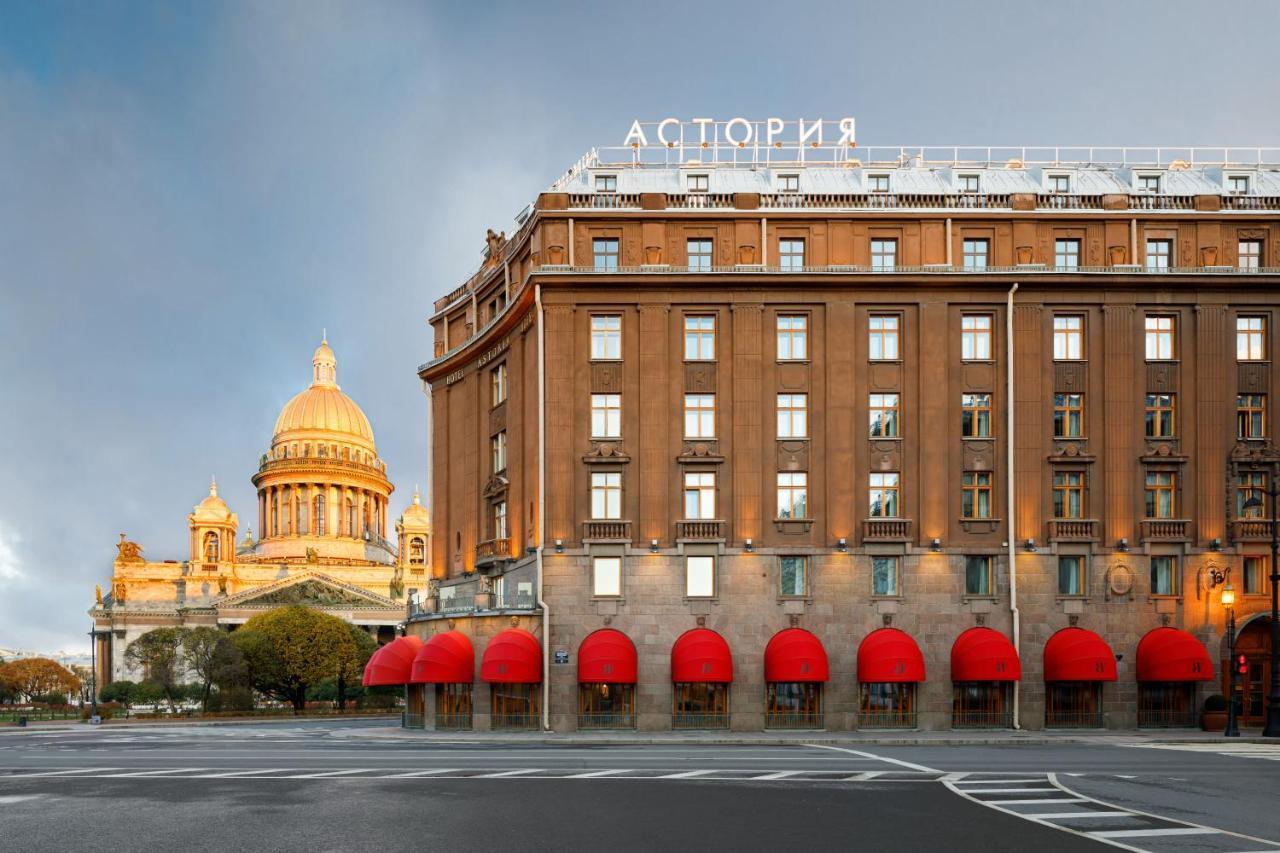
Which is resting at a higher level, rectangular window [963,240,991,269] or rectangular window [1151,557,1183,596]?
rectangular window [963,240,991,269]

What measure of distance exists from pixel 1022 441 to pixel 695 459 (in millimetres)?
13981

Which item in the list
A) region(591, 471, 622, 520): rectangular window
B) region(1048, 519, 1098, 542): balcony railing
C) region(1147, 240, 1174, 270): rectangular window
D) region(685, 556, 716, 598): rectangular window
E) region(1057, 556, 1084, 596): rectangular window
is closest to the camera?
region(685, 556, 716, 598): rectangular window

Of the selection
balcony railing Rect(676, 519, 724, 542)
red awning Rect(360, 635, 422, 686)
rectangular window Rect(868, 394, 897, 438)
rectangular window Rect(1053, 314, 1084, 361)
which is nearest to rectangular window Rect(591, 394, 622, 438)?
balcony railing Rect(676, 519, 724, 542)

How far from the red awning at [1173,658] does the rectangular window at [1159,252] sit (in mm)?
15853

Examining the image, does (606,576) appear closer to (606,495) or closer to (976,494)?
(606,495)

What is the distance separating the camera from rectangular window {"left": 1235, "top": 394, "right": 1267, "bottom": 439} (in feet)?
166

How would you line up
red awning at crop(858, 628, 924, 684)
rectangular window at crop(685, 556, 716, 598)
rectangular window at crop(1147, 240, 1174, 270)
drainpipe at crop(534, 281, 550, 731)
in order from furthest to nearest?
rectangular window at crop(1147, 240, 1174, 270) < rectangular window at crop(685, 556, 716, 598) < drainpipe at crop(534, 281, 550, 731) < red awning at crop(858, 628, 924, 684)

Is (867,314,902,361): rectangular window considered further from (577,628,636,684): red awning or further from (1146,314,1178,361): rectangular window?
(577,628,636,684): red awning

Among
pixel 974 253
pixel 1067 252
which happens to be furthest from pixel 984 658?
pixel 1067 252

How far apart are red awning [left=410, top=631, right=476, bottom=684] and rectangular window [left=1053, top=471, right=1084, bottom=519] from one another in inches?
1014

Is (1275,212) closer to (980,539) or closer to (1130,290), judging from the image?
(1130,290)

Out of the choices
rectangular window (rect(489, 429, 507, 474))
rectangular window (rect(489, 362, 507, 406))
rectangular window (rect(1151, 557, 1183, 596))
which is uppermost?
rectangular window (rect(489, 362, 507, 406))

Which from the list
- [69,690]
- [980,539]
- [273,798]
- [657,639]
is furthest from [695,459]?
[69,690]

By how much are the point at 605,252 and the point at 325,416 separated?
136014 millimetres
